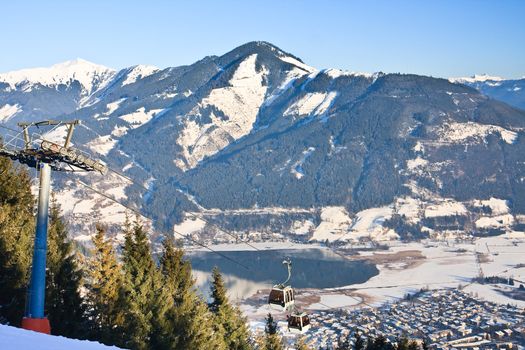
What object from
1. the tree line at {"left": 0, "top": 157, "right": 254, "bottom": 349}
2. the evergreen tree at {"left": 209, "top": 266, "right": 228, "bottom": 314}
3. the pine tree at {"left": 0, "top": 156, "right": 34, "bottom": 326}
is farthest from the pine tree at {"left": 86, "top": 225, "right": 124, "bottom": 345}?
the evergreen tree at {"left": 209, "top": 266, "right": 228, "bottom": 314}

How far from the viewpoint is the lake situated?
4879 inches

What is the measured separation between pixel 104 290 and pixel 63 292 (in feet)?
8.19

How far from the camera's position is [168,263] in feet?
85.0

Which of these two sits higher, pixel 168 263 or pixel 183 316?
pixel 168 263

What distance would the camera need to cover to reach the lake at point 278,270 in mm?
123938

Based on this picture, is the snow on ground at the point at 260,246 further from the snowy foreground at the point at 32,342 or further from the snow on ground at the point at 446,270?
the snowy foreground at the point at 32,342

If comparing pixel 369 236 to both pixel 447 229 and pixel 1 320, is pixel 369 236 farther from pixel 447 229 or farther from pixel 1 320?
pixel 1 320

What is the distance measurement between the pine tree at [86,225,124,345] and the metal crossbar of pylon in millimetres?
A: 4872

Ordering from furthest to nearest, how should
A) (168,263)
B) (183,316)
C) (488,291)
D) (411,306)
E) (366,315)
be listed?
(488,291) < (411,306) < (366,315) < (168,263) < (183,316)

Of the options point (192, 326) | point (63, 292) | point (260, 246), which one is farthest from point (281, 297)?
point (260, 246)

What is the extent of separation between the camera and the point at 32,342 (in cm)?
1183

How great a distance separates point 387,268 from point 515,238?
5806 centimetres

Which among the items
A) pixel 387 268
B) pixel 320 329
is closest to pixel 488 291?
pixel 387 268

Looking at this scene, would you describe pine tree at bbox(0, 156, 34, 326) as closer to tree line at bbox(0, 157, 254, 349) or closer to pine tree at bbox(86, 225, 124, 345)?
tree line at bbox(0, 157, 254, 349)
